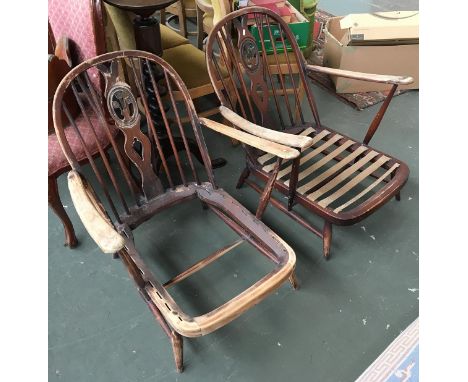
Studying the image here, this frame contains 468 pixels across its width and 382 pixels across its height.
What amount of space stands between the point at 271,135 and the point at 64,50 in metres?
1.00

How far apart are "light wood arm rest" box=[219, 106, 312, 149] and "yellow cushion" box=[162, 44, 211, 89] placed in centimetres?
57

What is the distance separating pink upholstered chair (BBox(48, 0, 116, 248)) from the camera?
5.41 ft

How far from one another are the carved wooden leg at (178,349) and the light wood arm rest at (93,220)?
514 millimetres

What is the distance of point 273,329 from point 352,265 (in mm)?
498

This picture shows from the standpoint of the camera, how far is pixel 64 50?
5.68 feet

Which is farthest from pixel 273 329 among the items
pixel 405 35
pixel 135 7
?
pixel 405 35

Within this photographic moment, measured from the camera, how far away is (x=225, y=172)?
2361 mm

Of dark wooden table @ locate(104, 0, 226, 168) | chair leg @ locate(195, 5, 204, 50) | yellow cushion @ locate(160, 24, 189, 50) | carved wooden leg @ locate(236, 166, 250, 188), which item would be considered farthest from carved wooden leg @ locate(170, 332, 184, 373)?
chair leg @ locate(195, 5, 204, 50)

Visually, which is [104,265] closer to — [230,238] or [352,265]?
[230,238]

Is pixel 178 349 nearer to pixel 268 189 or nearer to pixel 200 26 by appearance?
pixel 268 189

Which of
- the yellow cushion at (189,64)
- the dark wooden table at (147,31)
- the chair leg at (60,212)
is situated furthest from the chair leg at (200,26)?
the chair leg at (60,212)

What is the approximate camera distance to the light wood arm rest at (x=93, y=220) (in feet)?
3.55

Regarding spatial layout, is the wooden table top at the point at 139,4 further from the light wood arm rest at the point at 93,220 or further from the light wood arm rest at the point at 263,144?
the light wood arm rest at the point at 93,220

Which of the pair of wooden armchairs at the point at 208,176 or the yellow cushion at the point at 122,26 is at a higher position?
the yellow cushion at the point at 122,26
